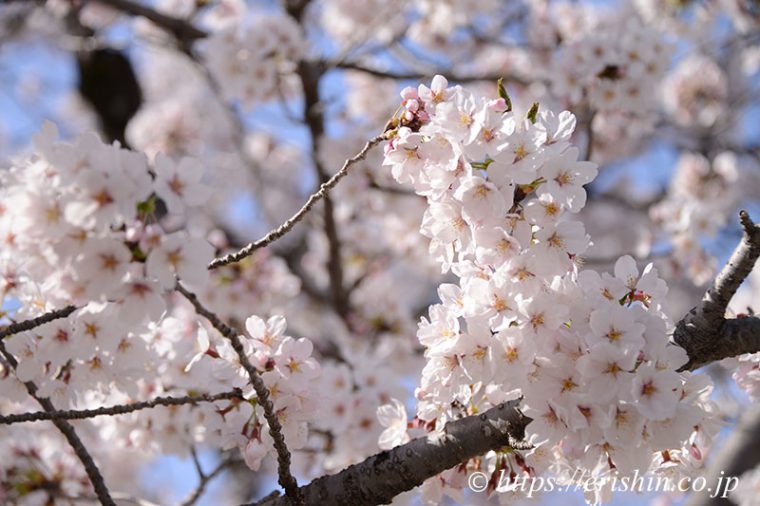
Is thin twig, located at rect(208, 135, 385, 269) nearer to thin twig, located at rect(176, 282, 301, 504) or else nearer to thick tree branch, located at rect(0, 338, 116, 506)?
thin twig, located at rect(176, 282, 301, 504)

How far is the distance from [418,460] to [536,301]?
0.46 m

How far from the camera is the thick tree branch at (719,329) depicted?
1.55 m

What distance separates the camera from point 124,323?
135 centimetres

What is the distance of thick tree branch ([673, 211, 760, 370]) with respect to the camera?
5.08ft

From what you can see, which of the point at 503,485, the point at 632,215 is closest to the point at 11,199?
the point at 503,485

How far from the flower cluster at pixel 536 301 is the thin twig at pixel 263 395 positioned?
0.35 metres

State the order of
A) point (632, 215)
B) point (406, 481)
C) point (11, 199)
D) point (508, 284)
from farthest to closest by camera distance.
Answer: point (632, 215), point (406, 481), point (508, 284), point (11, 199)

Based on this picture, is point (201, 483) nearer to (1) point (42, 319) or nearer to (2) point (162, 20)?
(1) point (42, 319)

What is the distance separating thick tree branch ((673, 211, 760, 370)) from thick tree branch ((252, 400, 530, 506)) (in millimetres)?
403

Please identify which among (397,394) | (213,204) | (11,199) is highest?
(213,204)

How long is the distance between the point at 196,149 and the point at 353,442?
13.1 ft

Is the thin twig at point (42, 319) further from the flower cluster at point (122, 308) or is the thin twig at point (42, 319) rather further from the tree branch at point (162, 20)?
the tree branch at point (162, 20)

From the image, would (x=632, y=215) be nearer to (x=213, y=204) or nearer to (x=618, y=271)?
(x=213, y=204)

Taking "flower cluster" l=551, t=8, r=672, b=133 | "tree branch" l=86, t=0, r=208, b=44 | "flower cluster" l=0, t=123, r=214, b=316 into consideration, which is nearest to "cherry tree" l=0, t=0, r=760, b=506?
"flower cluster" l=0, t=123, r=214, b=316
